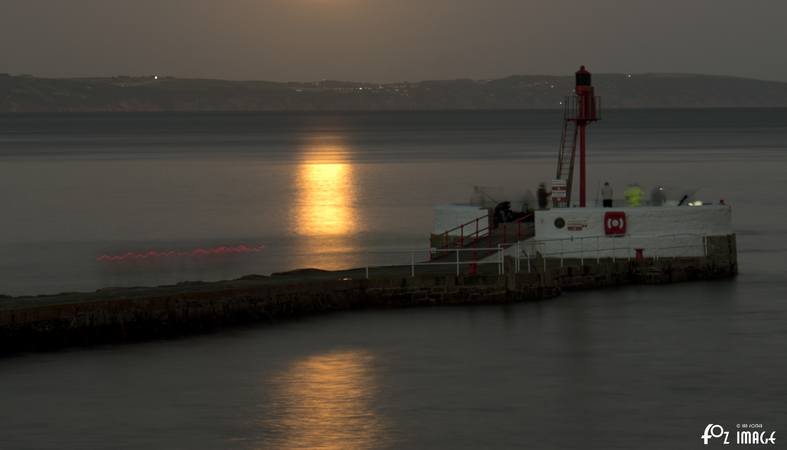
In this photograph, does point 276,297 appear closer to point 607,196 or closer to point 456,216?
point 456,216

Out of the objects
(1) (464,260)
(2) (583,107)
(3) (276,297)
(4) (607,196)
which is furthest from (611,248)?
(3) (276,297)

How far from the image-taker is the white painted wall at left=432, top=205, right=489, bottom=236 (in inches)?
2099

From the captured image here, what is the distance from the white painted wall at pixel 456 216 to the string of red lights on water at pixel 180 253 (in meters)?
20.9

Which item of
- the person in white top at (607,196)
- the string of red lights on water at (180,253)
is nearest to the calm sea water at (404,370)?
the string of red lights on water at (180,253)

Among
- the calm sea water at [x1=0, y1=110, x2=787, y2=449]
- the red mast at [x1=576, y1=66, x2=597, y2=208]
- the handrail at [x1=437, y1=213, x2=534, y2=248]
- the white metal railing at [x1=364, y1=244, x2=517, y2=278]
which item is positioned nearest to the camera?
the calm sea water at [x1=0, y1=110, x2=787, y2=449]

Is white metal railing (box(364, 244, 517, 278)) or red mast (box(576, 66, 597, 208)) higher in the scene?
red mast (box(576, 66, 597, 208))

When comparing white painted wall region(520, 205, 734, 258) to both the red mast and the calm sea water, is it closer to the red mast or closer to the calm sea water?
the calm sea water

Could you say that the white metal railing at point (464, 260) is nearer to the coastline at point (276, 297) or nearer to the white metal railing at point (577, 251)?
the white metal railing at point (577, 251)

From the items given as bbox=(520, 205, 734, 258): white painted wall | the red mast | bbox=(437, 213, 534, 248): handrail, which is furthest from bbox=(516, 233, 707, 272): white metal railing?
the red mast

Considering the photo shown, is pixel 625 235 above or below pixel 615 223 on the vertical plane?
below

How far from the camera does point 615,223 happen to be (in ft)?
167

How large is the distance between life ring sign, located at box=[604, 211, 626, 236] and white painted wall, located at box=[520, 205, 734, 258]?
0.14 meters

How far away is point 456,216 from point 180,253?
78.0 ft

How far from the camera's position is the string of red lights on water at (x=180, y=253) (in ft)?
237
